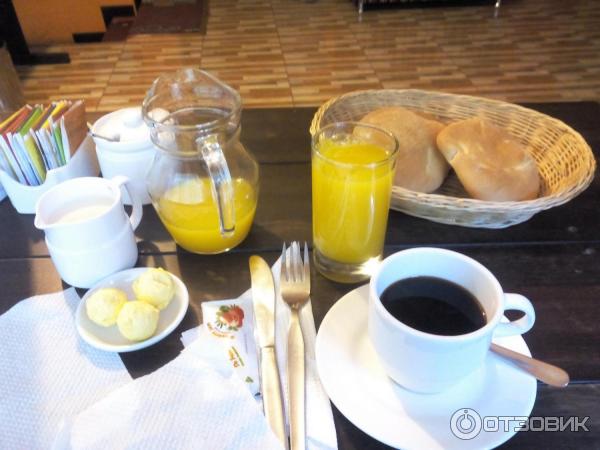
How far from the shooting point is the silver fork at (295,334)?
45cm

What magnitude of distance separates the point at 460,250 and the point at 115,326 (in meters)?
0.45

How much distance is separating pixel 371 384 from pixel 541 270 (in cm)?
31

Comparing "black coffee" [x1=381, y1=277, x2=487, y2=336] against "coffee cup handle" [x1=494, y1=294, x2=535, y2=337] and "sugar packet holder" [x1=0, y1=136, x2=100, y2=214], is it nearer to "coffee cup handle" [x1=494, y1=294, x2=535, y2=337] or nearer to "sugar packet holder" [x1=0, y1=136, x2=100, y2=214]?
"coffee cup handle" [x1=494, y1=294, x2=535, y2=337]

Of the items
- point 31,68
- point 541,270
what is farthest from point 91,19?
point 541,270

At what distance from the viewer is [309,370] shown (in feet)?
1.69

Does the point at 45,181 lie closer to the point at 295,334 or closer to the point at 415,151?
the point at 295,334

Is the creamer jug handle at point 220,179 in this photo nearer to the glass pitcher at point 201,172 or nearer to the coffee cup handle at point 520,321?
the glass pitcher at point 201,172

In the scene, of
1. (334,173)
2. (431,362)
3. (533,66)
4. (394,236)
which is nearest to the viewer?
(431,362)

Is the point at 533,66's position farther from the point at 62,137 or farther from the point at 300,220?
the point at 62,137

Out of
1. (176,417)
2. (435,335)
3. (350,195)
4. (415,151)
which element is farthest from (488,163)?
(176,417)

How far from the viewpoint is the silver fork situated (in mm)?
448

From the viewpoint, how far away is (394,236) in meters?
0.71

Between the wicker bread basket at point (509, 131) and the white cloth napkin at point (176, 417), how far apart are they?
1.15ft

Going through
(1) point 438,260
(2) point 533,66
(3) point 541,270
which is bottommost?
(2) point 533,66
